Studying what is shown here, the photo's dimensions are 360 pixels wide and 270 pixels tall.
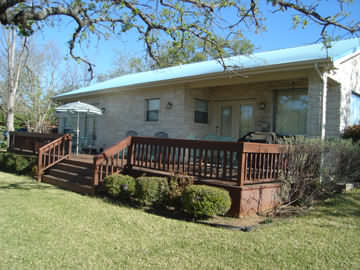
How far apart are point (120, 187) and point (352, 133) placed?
21.4 feet

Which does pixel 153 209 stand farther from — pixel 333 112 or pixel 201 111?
pixel 201 111

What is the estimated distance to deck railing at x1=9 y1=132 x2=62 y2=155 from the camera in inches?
454

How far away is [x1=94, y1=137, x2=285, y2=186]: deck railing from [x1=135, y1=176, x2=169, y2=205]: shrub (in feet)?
1.62

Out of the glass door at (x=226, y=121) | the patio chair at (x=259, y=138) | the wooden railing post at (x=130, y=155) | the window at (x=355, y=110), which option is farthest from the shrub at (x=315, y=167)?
the glass door at (x=226, y=121)

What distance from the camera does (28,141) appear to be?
41.1ft

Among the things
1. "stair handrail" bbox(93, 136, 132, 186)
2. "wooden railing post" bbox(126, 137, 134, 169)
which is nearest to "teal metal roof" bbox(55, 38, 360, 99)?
"wooden railing post" bbox(126, 137, 134, 169)

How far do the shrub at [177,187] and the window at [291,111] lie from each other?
5221 mm

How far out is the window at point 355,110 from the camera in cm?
989

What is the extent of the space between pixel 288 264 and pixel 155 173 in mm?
4121

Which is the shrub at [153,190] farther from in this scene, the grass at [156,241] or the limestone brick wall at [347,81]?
the limestone brick wall at [347,81]

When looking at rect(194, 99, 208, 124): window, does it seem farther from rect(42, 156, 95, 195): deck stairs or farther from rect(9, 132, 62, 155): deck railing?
rect(9, 132, 62, 155): deck railing

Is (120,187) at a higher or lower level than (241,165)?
lower

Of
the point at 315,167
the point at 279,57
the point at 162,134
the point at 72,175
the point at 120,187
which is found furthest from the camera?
the point at 162,134

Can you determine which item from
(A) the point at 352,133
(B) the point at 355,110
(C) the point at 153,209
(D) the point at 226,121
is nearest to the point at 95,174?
(C) the point at 153,209
